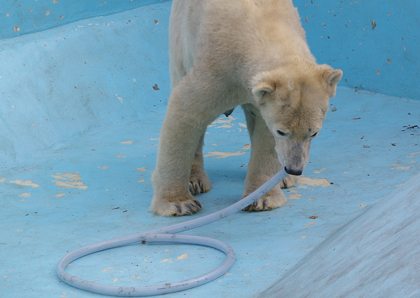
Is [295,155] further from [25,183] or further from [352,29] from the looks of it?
[352,29]

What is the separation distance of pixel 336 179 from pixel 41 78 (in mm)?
2696

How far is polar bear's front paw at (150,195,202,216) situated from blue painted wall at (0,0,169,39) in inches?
104

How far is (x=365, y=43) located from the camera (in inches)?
231

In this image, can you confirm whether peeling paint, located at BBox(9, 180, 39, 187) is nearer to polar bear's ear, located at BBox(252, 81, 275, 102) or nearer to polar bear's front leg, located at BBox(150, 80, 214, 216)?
polar bear's front leg, located at BBox(150, 80, 214, 216)

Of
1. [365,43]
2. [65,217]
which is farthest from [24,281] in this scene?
[365,43]

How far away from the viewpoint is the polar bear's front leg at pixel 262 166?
11.2 ft

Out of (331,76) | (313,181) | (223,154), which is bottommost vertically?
(223,154)

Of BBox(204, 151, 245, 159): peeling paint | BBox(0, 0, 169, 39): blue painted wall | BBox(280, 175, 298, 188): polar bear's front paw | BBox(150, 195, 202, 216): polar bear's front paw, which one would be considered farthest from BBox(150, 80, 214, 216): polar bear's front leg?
BBox(0, 0, 169, 39): blue painted wall

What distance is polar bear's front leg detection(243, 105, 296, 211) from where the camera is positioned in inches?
134

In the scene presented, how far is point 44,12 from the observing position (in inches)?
214

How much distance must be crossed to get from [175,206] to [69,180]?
39.2 inches

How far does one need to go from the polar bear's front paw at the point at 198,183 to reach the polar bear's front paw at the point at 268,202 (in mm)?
449

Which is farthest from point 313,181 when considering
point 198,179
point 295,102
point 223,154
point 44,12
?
point 44,12

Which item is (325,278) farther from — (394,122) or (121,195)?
(394,122)
